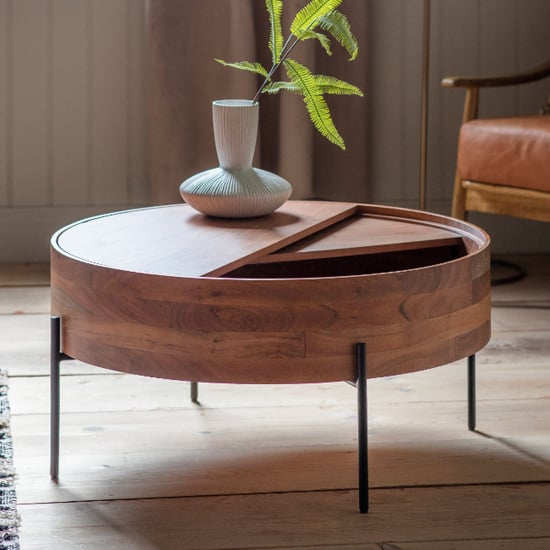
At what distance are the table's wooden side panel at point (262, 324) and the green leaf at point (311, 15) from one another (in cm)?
51

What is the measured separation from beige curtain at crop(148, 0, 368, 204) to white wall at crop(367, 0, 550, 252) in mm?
154

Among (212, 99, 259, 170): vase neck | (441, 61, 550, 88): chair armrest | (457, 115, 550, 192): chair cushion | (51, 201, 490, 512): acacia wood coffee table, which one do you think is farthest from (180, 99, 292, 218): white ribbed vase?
(441, 61, 550, 88): chair armrest

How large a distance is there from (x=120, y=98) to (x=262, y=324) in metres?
2.02

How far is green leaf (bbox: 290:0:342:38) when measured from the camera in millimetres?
1767

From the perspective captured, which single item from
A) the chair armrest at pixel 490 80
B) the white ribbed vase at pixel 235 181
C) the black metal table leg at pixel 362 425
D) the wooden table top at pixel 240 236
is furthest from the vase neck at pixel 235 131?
the chair armrest at pixel 490 80

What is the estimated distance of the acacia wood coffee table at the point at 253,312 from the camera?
1.45 metres

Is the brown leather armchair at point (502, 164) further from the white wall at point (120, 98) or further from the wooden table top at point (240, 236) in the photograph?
the wooden table top at point (240, 236)

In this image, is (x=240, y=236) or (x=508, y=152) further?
(x=508, y=152)

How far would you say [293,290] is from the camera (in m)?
1.44

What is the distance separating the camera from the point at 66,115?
3.31 meters

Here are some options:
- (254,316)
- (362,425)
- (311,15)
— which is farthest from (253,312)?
(311,15)

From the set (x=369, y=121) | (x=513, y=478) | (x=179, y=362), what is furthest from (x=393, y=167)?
(x=179, y=362)

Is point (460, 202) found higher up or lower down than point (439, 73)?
lower down

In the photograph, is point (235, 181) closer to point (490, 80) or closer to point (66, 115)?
point (490, 80)
